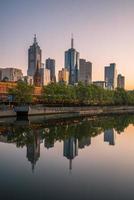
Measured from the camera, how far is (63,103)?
115 meters

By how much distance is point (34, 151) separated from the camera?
106 ft

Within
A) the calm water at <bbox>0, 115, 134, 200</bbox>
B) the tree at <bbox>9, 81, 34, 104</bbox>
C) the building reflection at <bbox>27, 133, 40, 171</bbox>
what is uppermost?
the tree at <bbox>9, 81, 34, 104</bbox>

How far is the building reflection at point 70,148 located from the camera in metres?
29.4

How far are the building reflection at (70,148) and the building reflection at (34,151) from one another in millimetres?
2711

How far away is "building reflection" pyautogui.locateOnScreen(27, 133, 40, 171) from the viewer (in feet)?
90.1

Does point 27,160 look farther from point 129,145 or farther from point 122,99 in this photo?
point 122,99

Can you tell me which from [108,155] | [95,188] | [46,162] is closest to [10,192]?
[95,188]

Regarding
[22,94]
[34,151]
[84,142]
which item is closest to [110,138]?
[84,142]

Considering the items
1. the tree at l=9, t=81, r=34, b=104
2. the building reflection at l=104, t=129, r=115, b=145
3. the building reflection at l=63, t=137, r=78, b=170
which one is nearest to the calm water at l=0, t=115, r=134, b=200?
the building reflection at l=63, t=137, r=78, b=170

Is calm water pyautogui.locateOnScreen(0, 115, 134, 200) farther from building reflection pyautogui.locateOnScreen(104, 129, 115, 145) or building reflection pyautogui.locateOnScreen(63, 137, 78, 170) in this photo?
building reflection pyautogui.locateOnScreen(104, 129, 115, 145)

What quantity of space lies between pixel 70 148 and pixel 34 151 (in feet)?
13.9

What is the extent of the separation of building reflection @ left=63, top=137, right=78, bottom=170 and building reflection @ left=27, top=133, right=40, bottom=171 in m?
2.71

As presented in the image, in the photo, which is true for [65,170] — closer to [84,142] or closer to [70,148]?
[70,148]

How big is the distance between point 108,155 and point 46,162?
6.69m
